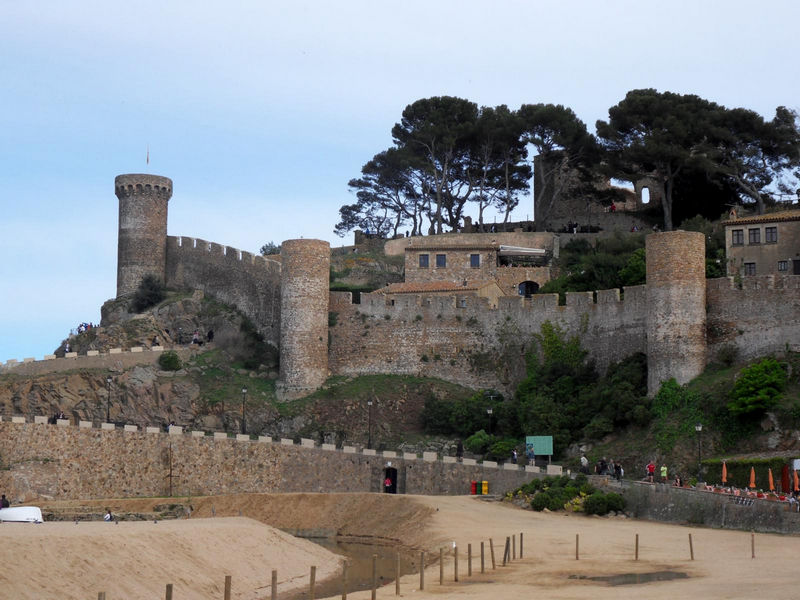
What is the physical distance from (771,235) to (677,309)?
8741 millimetres

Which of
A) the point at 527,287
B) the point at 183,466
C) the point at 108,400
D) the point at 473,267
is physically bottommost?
the point at 183,466

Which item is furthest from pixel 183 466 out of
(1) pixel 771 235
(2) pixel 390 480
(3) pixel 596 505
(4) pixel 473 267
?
(1) pixel 771 235

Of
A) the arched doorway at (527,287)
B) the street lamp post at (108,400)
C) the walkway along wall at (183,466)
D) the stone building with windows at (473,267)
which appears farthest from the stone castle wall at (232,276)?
the arched doorway at (527,287)

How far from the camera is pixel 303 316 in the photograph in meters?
55.2

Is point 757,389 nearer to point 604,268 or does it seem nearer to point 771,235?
point 771,235

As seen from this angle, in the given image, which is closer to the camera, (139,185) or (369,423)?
(369,423)

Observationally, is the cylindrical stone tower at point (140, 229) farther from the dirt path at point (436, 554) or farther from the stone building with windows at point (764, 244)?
the stone building with windows at point (764, 244)

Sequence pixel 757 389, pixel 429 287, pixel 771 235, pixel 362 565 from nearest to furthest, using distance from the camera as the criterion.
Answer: pixel 362 565 → pixel 757 389 → pixel 771 235 → pixel 429 287

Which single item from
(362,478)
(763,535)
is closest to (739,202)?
(362,478)

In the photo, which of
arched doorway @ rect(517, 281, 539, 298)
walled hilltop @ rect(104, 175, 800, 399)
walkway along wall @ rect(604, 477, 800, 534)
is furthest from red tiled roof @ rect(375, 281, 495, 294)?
walkway along wall @ rect(604, 477, 800, 534)

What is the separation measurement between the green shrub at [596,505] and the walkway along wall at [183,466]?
232 inches

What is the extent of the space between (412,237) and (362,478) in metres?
24.3

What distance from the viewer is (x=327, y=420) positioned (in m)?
52.7

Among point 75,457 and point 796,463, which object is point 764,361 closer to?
point 796,463
